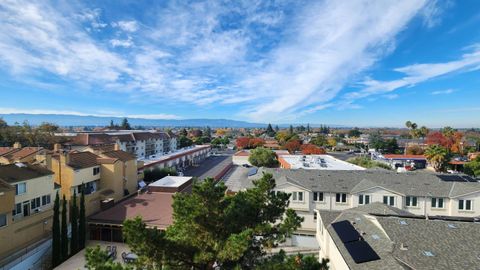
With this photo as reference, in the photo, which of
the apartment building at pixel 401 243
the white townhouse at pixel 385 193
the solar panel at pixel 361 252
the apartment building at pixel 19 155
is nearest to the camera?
the apartment building at pixel 401 243

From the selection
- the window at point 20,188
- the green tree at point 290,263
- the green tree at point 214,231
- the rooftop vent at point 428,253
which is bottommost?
Result: the rooftop vent at point 428,253

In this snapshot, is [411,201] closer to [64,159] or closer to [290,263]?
[290,263]

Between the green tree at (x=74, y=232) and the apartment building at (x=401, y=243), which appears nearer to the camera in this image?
the apartment building at (x=401, y=243)

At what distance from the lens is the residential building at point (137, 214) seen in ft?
80.9

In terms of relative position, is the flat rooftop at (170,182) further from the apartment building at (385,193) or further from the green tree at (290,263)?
the green tree at (290,263)

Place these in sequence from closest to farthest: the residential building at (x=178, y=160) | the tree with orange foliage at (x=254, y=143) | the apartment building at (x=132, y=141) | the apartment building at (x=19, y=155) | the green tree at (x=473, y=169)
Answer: the apartment building at (x=19, y=155) → the green tree at (x=473, y=169) → the residential building at (x=178, y=160) → the apartment building at (x=132, y=141) → the tree with orange foliage at (x=254, y=143)

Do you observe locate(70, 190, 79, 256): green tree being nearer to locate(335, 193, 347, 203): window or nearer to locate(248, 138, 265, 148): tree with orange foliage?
locate(335, 193, 347, 203): window

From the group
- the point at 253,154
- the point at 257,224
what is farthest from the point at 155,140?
the point at 257,224

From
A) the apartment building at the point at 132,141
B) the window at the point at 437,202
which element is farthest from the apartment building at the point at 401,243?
the apartment building at the point at 132,141

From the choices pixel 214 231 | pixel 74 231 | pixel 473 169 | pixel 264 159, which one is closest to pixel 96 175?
pixel 74 231

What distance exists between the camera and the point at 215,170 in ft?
195

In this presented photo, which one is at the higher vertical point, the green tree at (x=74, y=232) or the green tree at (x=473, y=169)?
the green tree at (x=473, y=169)

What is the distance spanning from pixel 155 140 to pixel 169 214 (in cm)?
5774

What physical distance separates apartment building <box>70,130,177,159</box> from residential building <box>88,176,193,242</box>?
59.1 feet
